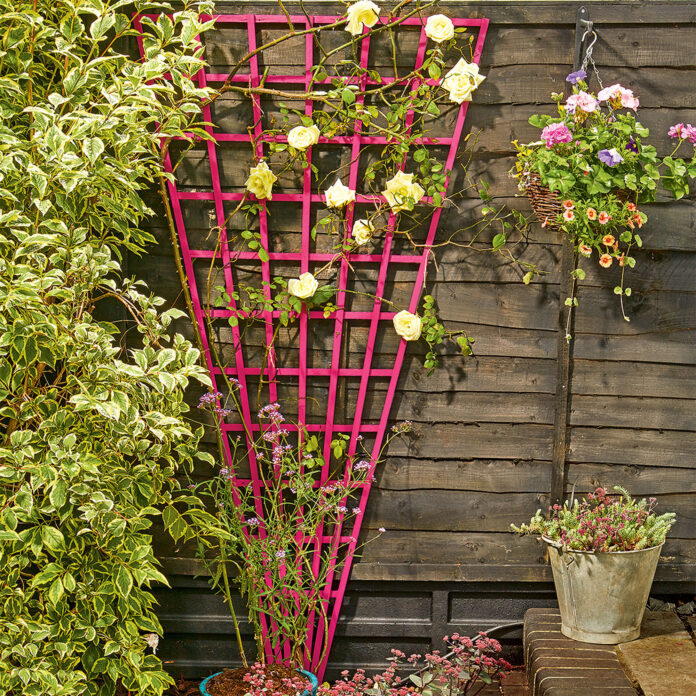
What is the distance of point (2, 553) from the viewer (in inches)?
78.7

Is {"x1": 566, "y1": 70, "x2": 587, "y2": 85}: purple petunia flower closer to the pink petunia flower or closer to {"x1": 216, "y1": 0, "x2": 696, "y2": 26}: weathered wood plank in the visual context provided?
the pink petunia flower

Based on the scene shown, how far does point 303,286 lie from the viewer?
2.56m

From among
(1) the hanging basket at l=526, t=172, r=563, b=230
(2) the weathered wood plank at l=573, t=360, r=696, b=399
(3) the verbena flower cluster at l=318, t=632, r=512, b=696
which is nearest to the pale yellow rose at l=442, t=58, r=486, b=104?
(1) the hanging basket at l=526, t=172, r=563, b=230

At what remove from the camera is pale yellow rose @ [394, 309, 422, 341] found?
2.57 meters

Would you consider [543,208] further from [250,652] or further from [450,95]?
[250,652]

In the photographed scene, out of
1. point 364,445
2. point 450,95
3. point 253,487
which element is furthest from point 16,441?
point 450,95

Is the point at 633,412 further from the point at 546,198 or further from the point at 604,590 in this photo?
the point at 546,198

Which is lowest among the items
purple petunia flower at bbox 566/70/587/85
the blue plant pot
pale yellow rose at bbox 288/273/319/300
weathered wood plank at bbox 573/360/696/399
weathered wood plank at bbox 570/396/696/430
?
the blue plant pot

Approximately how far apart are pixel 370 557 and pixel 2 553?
48.0 inches

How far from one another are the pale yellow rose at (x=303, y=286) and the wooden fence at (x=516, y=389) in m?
0.22

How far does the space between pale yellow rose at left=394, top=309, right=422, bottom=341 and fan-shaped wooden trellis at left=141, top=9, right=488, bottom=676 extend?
0.22ft

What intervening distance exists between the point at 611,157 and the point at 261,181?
3.51 ft

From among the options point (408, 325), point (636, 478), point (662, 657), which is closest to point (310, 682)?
point (662, 657)

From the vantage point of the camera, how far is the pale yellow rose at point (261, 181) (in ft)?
8.27
